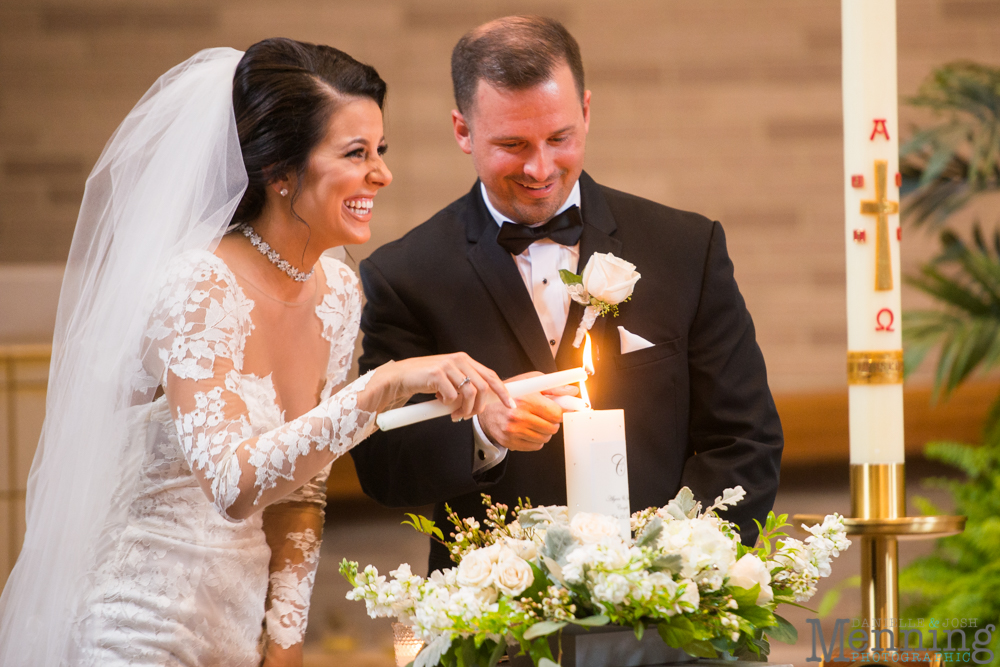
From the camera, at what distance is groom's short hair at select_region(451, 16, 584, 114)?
190cm

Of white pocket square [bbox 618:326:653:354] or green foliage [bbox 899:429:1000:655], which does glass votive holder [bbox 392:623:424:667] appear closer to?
white pocket square [bbox 618:326:653:354]

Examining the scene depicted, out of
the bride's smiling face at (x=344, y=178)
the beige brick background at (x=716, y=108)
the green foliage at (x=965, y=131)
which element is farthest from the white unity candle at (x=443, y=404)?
the beige brick background at (x=716, y=108)

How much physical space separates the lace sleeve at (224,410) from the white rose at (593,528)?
468 mm

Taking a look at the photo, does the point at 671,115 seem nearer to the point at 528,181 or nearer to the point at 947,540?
the point at 947,540

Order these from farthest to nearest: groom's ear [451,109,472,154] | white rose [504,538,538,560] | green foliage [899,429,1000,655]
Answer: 1. green foliage [899,429,1000,655]
2. groom's ear [451,109,472,154]
3. white rose [504,538,538,560]

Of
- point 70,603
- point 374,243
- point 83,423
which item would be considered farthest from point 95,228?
point 374,243

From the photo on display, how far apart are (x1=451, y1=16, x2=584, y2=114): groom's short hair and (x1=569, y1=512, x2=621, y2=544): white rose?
99cm

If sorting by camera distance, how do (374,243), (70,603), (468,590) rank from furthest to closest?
(374,243) < (70,603) < (468,590)

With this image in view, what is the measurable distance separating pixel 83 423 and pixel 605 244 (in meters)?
1.07

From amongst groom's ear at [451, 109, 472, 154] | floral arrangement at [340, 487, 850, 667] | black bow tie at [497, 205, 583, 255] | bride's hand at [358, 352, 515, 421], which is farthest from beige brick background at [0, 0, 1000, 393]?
floral arrangement at [340, 487, 850, 667]

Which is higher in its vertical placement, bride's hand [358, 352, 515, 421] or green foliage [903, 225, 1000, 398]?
green foliage [903, 225, 1000, 398]

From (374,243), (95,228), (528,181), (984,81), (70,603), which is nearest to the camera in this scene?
(70,603)

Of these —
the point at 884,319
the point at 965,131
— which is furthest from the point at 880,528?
the point at 965,131

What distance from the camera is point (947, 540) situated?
3.44 m
